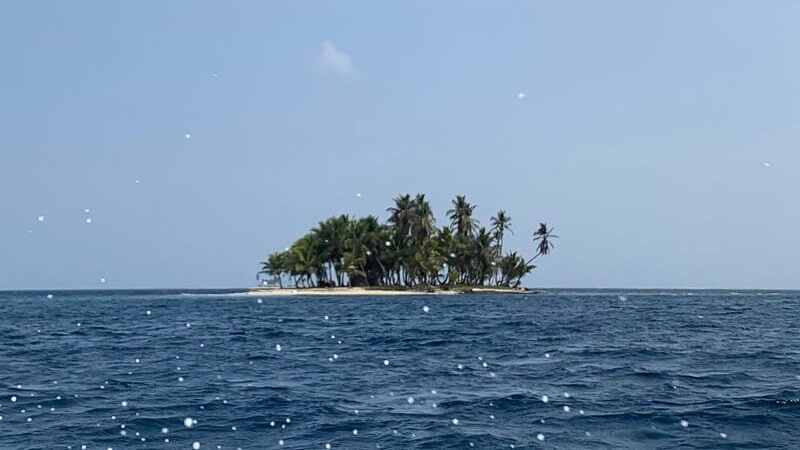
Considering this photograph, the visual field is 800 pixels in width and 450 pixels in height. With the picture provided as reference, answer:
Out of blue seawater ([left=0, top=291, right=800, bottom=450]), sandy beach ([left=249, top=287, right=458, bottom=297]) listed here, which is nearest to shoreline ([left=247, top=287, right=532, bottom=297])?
sandy beach ([left=249, top=287, right=458, bottom=297])

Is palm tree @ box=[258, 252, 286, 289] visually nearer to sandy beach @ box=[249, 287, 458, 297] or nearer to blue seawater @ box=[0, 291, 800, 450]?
sandy beach @ box=[249, 287, 458, 297]

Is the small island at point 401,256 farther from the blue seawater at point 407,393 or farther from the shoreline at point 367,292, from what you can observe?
the blue seawater at point 407,393

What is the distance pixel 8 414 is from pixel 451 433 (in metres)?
8.11

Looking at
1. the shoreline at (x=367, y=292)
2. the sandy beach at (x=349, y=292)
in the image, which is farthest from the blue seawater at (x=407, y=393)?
the shoreline at (x=367, y=292)

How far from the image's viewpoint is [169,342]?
27.7 meters

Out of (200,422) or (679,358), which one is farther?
(679,358)

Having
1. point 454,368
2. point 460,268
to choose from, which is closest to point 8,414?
point 454,368

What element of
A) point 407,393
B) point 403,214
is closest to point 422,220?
point 403,214

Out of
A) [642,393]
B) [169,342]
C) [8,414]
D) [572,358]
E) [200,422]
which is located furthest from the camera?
[169,342]

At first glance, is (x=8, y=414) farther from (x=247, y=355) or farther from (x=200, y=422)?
(x=247, y=355)

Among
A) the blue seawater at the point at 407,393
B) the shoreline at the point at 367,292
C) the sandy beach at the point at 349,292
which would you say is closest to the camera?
the blue seawater at the point at 407,393

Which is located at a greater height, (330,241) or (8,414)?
(330,241)

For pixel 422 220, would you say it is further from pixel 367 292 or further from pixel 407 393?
pixel 407 393

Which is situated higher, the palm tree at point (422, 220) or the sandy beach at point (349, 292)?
the palm tree at point (422, 220)
